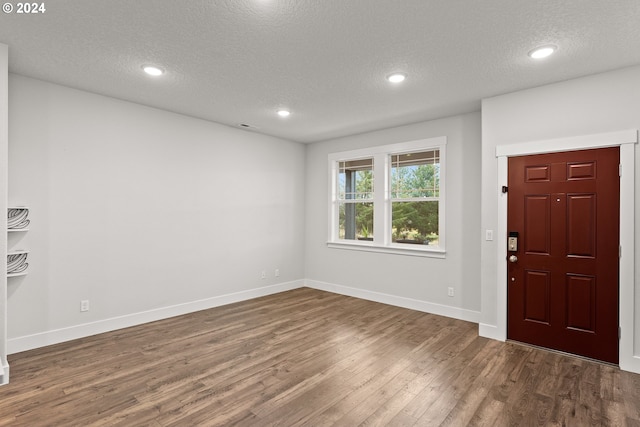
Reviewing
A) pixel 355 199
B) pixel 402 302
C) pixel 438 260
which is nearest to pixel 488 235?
pixel 438 260

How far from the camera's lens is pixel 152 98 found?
3920 mm

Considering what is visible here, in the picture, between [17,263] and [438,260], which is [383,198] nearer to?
[438,260]

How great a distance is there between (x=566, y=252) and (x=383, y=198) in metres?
2.56

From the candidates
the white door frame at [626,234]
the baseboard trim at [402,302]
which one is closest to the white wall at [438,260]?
the baseboard trim at [402,302]

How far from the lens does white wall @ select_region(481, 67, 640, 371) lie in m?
2.95

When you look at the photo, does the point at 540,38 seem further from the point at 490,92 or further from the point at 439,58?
the point at 490,92

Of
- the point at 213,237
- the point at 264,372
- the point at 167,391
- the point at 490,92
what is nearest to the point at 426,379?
the point at 264,372

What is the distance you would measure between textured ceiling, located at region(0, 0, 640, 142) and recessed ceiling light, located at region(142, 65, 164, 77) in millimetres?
76

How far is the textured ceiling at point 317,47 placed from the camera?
7.21 feet

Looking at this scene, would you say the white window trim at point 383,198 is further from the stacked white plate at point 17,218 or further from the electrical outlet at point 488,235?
the stacked white plate at point 17,218

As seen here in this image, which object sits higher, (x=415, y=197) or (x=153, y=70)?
(x=153, y=70)

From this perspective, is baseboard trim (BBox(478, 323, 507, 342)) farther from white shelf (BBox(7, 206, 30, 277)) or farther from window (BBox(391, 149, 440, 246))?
white shelf (BBox(7, 206, 30, 277))

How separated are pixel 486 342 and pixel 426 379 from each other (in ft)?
4.12

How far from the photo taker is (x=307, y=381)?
2723 mm
